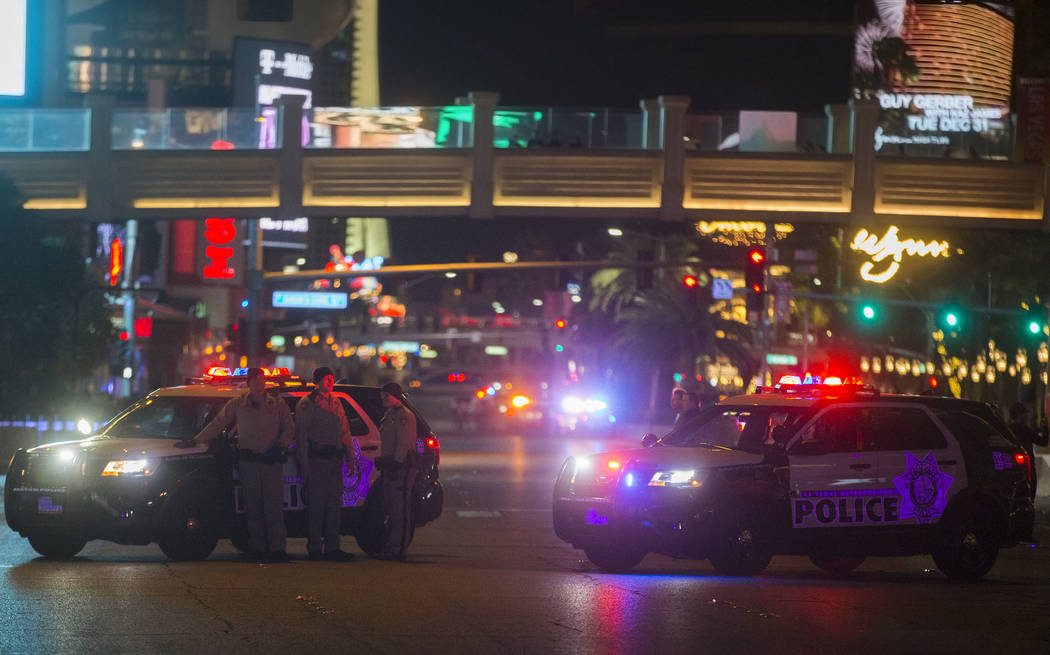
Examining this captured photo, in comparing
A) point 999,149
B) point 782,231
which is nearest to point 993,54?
point 782,231

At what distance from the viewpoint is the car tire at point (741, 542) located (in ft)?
45.3

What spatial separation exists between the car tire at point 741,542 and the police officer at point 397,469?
319cm

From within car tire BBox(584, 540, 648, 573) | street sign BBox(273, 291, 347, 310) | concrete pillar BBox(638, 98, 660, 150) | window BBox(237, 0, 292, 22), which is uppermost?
window BBox(237, 0, 292, 22)

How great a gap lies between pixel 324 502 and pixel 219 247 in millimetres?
57091

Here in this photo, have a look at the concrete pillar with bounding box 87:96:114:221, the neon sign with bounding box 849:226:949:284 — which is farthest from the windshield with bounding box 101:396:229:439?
the neon sign with bounding box 849:226:949:284

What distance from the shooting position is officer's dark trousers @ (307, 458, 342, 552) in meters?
15.0

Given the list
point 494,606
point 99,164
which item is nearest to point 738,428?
point 494,606

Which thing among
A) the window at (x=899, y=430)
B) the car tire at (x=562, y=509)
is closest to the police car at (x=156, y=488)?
the car tire at (x=562, y=509)

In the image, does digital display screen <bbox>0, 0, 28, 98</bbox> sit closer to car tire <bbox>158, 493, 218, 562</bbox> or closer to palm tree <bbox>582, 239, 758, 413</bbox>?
car tire <bbox>158, 493, 218, 562</bbox>

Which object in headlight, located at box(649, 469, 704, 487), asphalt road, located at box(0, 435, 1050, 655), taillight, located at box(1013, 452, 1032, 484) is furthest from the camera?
taillight, located at box(1013, 452, 1032, 484)

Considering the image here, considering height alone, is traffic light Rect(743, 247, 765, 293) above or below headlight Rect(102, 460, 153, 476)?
above

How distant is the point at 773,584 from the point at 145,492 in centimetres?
557

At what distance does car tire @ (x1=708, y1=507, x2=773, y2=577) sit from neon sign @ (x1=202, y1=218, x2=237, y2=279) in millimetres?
58153

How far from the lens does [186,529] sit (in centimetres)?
1448
